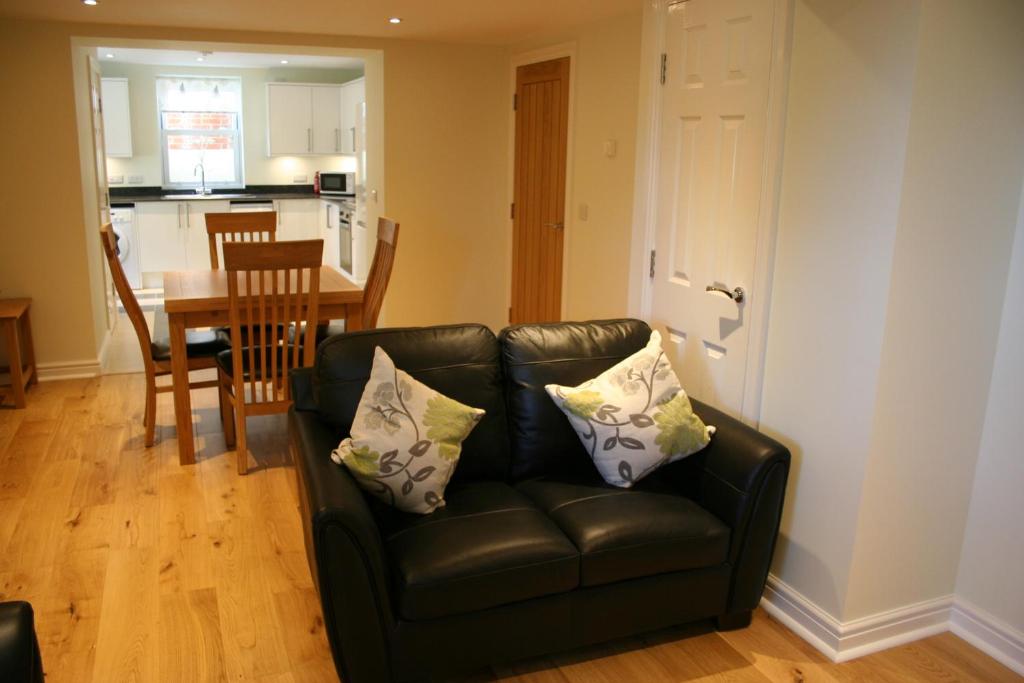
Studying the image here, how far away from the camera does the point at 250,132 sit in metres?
9.10

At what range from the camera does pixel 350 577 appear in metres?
2.02

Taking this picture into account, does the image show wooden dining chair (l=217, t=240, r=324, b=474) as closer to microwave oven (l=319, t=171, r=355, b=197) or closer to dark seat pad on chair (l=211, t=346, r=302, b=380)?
dark seat pad on chair (l=211, t=346, r=302, b=380)

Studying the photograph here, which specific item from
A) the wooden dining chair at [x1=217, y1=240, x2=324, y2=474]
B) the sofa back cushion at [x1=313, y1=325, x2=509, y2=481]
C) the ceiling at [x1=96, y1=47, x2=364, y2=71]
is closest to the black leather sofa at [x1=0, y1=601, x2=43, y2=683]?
the sofa back cushion at [x1=313, y1=325, x2=509, y2=481]

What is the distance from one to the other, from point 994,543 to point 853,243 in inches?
41.5

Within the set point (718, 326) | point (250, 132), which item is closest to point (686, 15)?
point (718, 326)

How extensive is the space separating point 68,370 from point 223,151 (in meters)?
4.60

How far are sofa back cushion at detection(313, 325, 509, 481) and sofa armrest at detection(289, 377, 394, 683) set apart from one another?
439 millimetres

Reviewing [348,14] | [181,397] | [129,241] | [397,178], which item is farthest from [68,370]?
[129,241]

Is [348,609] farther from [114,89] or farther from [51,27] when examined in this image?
[114,89]

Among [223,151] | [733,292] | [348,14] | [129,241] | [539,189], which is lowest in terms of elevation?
[129,241]

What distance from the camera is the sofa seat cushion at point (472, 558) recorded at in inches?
83.1

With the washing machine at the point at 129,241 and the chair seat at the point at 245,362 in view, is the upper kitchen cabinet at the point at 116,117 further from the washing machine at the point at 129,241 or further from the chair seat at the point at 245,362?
the chair seat at the point at 245,362

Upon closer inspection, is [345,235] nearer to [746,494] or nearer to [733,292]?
[733,292]

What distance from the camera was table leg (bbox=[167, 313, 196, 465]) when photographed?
12.3ft
